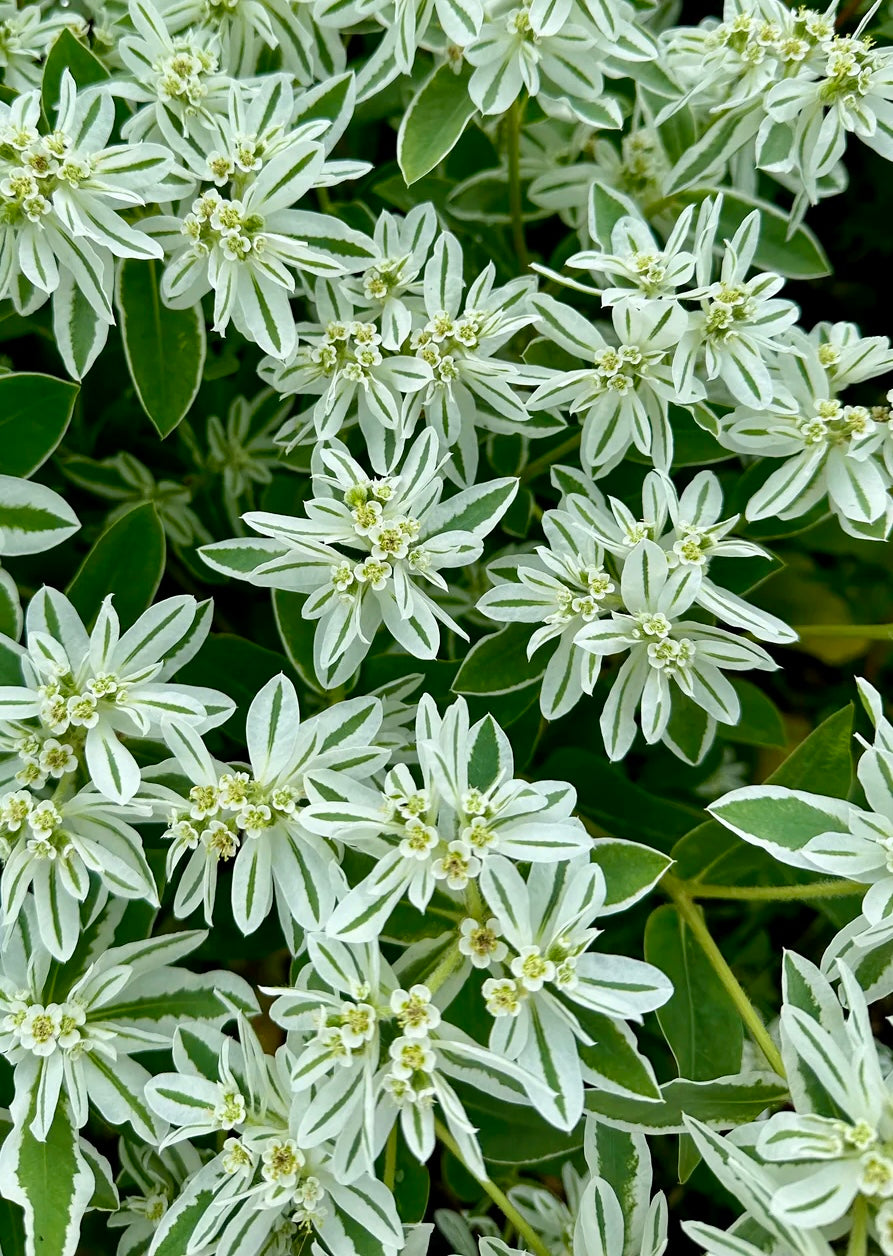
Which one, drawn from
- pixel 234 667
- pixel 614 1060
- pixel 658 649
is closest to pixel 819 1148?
pixel 614 1060

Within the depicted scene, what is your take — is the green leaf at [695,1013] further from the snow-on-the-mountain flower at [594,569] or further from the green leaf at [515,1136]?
the snow-on-the-mountain flower at [594,569]

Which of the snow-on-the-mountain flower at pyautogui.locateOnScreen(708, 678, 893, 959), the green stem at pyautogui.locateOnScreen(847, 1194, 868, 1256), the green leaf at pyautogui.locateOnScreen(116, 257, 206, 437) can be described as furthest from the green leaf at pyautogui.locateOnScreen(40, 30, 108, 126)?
the green stem at pyautogui.locateOnScreen(847, 1194, 868, 1256)

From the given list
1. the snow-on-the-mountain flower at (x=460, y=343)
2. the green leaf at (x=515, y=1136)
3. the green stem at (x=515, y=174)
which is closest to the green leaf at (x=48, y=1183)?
the green leaf at (x=515, y=1136)

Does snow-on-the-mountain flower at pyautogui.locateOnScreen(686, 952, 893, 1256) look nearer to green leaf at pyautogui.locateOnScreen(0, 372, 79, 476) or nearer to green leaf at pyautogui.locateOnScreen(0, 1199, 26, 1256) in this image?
green leaf at pyautogui.locateOnScreen(0, 1199, 26, 1256)

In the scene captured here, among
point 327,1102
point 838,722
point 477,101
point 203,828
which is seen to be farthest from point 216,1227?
point 477,101

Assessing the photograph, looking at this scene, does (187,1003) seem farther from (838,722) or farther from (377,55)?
(377,55)
